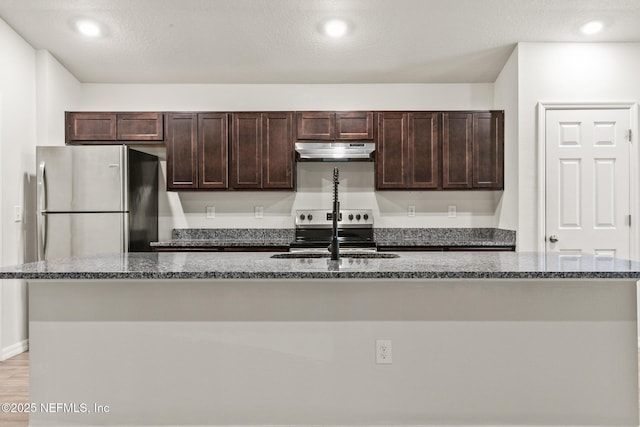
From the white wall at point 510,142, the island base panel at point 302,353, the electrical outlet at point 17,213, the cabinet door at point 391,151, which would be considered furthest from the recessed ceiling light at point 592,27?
the electrical outlet at point 17,213

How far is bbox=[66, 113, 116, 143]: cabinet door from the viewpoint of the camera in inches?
166

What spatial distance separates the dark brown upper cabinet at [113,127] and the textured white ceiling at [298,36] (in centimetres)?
45

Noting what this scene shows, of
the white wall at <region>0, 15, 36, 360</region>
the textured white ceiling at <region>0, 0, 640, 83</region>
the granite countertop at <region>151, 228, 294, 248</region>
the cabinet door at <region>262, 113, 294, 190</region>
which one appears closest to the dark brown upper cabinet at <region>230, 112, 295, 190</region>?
the cabinet door at <region>262, 113, 294, 190</region>

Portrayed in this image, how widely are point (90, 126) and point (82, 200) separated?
0.92 m

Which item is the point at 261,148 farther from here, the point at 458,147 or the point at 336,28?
the point at 458,147

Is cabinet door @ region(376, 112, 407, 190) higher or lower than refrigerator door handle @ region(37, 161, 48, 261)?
higher

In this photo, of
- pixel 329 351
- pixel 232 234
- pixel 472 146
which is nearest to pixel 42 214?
pixel 232 234

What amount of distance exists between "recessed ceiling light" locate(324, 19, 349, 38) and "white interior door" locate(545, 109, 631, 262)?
74.4 inches

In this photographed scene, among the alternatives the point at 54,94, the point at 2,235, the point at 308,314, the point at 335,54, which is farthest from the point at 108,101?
the point at 308,314

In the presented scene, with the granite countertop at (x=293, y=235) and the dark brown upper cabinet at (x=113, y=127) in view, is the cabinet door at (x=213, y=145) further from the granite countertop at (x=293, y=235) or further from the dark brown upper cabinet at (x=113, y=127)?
the granite countertop at (x=293, y=235)

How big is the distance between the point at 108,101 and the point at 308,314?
376 centimetres

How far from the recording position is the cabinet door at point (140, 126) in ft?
14.0

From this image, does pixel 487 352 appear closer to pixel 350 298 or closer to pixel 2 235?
pixel 350 298

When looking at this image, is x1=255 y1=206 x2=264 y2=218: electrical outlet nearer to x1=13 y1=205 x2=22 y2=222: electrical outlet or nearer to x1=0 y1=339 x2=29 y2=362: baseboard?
x1=13 y1=205 x2=22 y2=222: electrical outlet
